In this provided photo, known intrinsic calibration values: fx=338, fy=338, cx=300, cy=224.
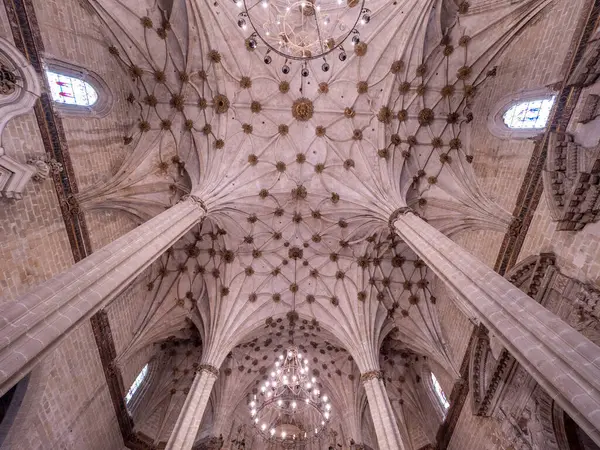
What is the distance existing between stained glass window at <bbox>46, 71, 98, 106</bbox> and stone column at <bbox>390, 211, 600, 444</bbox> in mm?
11550

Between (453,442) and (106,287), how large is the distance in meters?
12.1

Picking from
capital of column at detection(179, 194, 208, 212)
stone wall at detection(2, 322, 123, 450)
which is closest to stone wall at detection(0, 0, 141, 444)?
stone wall at detection(2, 322, 123, 450)

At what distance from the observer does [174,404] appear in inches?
592

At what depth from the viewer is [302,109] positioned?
1383 cm

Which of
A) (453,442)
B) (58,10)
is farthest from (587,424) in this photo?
(58,10)

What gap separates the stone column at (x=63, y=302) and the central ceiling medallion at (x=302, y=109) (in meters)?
8.00

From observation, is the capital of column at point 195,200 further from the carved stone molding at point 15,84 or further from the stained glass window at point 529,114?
the stained glass window at point 529,114

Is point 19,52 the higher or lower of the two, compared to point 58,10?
lower

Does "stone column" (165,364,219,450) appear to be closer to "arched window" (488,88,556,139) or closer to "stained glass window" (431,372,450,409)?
"stained glass window" (431,372,450,409)

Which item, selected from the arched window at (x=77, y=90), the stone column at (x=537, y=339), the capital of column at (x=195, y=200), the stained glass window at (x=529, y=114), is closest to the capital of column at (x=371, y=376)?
the stone column at (x=537, y=339)

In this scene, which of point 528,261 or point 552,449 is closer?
point 552,449

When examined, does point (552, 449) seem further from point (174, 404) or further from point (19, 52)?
point (19, 52)

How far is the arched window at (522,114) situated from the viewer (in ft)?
31.0

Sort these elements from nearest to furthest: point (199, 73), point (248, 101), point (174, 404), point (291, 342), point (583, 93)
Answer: point (583, 93)
point (199, 73)
point (248, 101)
point (174, 404)
point (291, 342)
